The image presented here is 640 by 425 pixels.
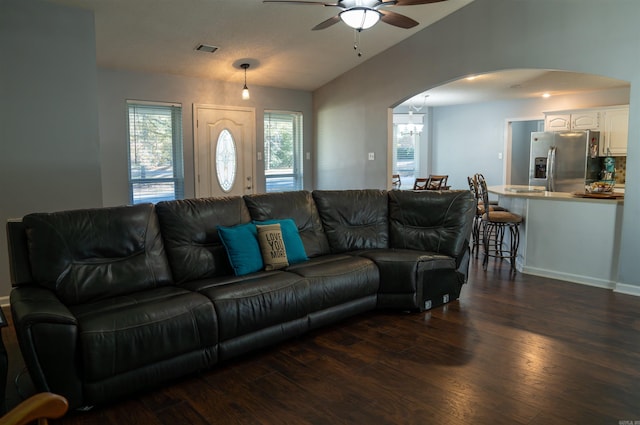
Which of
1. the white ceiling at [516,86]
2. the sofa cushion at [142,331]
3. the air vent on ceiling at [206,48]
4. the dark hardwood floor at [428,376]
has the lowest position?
the dark hardwood floor at [428,376]

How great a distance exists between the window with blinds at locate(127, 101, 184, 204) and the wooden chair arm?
200 inches

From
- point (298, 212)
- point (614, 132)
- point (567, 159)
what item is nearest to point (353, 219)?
point (298, 212)

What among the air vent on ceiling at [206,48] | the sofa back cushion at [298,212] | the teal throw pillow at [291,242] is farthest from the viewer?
the air vent on ceiling at [206,48]

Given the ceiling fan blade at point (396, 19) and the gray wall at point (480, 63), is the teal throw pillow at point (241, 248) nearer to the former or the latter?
the ceiling fan blade at point (396, 19)

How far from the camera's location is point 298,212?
153 inches

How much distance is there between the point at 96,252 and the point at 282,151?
4.75m

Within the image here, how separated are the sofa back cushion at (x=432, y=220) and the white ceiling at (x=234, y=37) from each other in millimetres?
2293

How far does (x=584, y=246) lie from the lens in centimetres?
448

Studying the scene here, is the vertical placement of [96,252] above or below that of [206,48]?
below

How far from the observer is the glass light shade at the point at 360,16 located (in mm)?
3295

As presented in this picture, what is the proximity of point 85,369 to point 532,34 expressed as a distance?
5.14 metres

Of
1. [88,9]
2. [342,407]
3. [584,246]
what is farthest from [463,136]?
[342,407]

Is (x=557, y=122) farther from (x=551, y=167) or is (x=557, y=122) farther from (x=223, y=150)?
(x=223, y=150)

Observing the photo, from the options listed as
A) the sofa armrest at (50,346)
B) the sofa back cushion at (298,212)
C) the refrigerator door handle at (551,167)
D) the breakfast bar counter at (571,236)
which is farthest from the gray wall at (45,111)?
the refrigerator door handle at (551,167)
